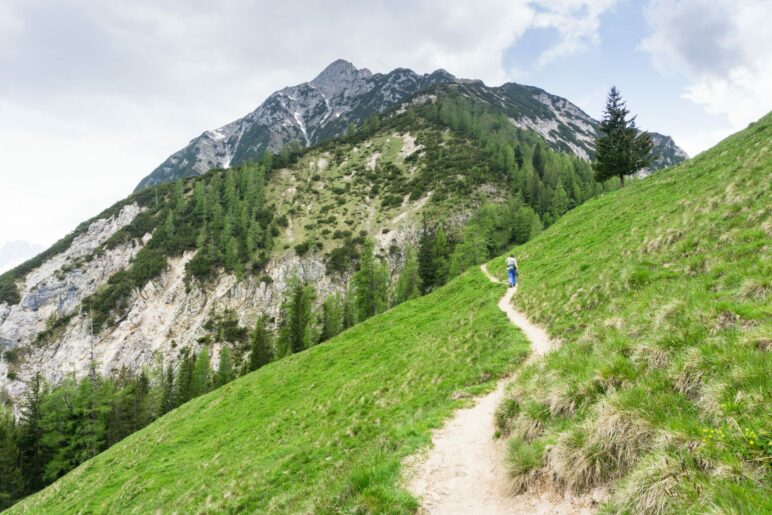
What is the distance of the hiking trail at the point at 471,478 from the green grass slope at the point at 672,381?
1.25 feet

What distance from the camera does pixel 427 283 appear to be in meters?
80.4

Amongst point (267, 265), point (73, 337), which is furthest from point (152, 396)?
point (73, 337)

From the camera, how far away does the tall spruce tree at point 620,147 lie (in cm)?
5106

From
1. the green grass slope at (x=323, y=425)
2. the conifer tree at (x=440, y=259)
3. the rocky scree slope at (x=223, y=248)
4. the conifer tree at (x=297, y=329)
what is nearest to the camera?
the green grass slope at (x=323, y=425)

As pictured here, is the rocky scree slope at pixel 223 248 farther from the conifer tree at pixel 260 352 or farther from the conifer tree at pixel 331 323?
the conifer tree at pixel 331 323

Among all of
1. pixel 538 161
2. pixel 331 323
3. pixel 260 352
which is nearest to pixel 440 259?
pixel 331 323

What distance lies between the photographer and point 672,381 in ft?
20.4

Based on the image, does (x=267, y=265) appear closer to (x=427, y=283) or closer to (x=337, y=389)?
(x=427, y=283)

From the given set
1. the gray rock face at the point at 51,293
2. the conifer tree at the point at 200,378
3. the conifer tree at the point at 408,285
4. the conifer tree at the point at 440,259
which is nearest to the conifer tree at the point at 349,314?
the conifer tree at the point at 408,285

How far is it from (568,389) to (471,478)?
283 centimetres

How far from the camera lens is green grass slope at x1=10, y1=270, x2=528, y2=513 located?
10.5m

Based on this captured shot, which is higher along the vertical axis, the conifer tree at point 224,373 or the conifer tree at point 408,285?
the conifer tree at point 408,285

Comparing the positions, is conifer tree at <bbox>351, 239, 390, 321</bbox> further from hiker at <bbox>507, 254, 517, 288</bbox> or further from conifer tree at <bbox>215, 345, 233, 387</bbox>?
hiker at <bbox>507, 254, 517, 288</bbox>

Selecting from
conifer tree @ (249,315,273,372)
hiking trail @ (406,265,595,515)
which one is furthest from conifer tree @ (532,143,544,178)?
hiking trail @ (406,265,595,515)
